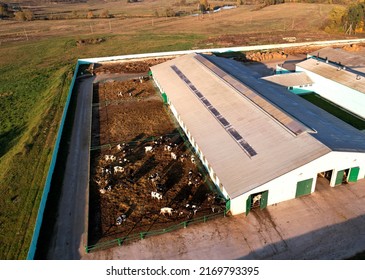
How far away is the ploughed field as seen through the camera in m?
26.9

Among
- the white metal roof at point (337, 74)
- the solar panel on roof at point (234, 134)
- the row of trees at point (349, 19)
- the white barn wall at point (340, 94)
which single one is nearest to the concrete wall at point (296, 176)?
the solar panel on roof at point (234, 134)

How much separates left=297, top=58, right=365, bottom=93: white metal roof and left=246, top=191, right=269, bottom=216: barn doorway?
2627 cm

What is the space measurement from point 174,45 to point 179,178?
208 ft

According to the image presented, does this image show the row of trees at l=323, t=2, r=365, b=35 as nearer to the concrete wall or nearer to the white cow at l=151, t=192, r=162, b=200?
the concrete wall

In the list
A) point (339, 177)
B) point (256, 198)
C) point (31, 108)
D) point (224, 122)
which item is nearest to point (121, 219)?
point (256, 198)

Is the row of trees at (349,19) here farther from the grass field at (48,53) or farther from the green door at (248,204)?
the green door at (248,204)

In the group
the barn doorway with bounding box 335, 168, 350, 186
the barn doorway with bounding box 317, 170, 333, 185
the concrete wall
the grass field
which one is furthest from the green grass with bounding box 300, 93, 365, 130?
the grass field

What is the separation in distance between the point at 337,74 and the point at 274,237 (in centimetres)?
3407

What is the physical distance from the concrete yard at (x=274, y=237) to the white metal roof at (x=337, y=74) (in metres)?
22.9

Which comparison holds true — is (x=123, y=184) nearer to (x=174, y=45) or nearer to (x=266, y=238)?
(x=266, y=238)

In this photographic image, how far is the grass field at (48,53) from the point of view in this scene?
3073 centimetres

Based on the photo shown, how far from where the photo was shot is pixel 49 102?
5144 centimetres

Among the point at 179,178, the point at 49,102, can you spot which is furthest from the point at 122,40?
the point at 179,178

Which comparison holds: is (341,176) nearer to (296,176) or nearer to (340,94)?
(296,176)
